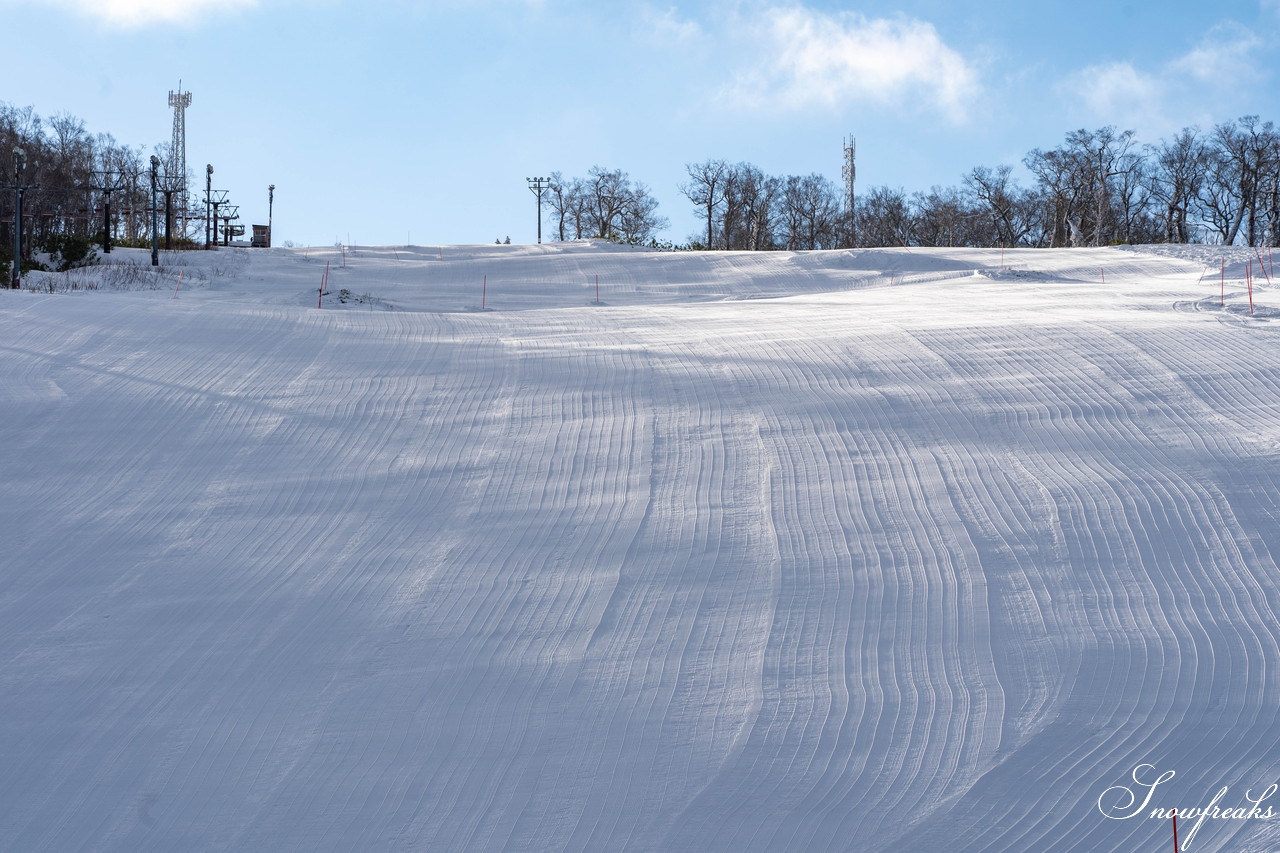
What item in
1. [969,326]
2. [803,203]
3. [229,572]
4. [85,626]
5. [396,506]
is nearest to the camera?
[85,626]

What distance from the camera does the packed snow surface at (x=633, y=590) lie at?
21.2 feet

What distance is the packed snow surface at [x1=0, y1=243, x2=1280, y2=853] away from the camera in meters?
6.47

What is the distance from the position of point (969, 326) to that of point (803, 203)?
5388 cm

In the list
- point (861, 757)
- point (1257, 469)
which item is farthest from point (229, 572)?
point (1257, 469)

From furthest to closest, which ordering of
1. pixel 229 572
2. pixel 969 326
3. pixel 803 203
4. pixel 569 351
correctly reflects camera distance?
pixel 803 203 → pixel 969 326 → pixel 569 351 → pixel 229 572

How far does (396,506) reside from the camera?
10.0 metres

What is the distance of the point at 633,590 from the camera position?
8680 mm

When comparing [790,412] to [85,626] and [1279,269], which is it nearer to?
[85,626]
